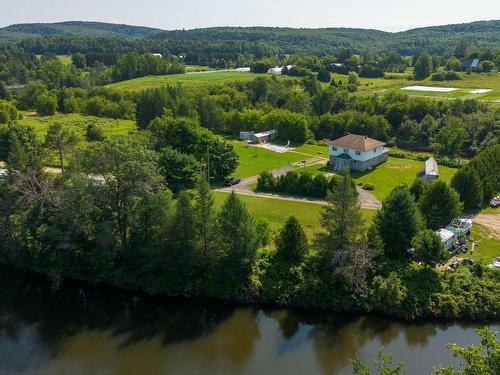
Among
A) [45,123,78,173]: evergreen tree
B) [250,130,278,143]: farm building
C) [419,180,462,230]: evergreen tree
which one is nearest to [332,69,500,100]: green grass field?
[250,130,278,143]: farm building

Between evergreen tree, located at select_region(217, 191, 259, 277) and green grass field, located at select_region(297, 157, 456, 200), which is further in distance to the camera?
green grass field, located at select_region(297, 157, 456, 200)

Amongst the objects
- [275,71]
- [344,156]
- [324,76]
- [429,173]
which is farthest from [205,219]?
[275,71]

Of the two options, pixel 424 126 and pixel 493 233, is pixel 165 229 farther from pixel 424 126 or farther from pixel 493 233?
pixel 424 126

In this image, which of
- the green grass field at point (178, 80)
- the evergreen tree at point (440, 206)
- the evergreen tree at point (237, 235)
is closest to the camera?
the evergreen tree at point (237, 235)

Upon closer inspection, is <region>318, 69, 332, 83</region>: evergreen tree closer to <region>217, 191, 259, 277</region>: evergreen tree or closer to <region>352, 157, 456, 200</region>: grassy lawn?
<region>352, 157, 456, 200</region>: grassy lawn

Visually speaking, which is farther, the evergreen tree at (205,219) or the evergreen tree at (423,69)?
the evergreen tree at (423,69)

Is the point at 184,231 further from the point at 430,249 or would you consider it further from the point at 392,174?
the point at 392,174

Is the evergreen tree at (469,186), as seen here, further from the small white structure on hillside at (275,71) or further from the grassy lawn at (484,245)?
the small white structure on hillside at (275,71)

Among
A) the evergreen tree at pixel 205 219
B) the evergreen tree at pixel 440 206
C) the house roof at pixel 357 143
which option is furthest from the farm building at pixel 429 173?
the evergreen tree at pixel 205 219
